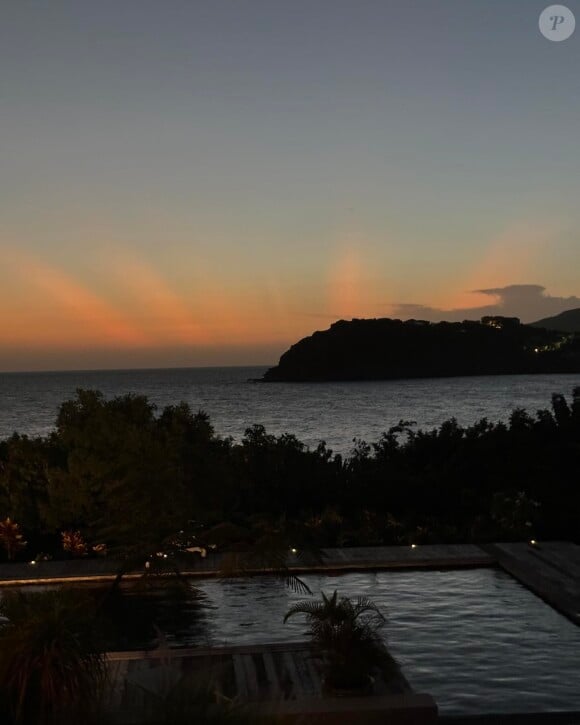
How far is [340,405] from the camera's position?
4601 inches

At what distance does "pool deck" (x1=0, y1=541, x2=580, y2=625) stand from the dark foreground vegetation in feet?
2.12

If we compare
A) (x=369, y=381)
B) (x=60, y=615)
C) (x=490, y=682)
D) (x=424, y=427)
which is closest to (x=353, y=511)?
(x=490, y=682)

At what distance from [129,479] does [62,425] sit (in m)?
2.85

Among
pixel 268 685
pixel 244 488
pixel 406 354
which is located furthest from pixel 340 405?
pixel 268 685

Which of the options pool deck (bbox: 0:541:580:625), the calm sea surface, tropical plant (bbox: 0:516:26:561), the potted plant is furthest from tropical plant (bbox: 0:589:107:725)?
the calm sea surface

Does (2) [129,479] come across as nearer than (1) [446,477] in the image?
Yes

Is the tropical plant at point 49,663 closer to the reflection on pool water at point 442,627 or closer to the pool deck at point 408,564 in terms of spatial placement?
the reflection on pool water at point 442,627

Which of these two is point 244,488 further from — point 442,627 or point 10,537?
point 442,627

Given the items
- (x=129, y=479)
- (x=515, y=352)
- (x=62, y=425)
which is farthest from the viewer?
(x=515, y=352)

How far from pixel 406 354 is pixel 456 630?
17105 centimetres

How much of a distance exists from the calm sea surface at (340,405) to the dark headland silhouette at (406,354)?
4225 millimetres

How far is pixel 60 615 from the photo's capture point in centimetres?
802

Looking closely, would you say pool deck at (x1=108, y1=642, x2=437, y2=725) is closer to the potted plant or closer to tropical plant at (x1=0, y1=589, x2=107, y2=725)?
the potted plant

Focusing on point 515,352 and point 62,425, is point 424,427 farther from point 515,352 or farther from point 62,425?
point 515,352
